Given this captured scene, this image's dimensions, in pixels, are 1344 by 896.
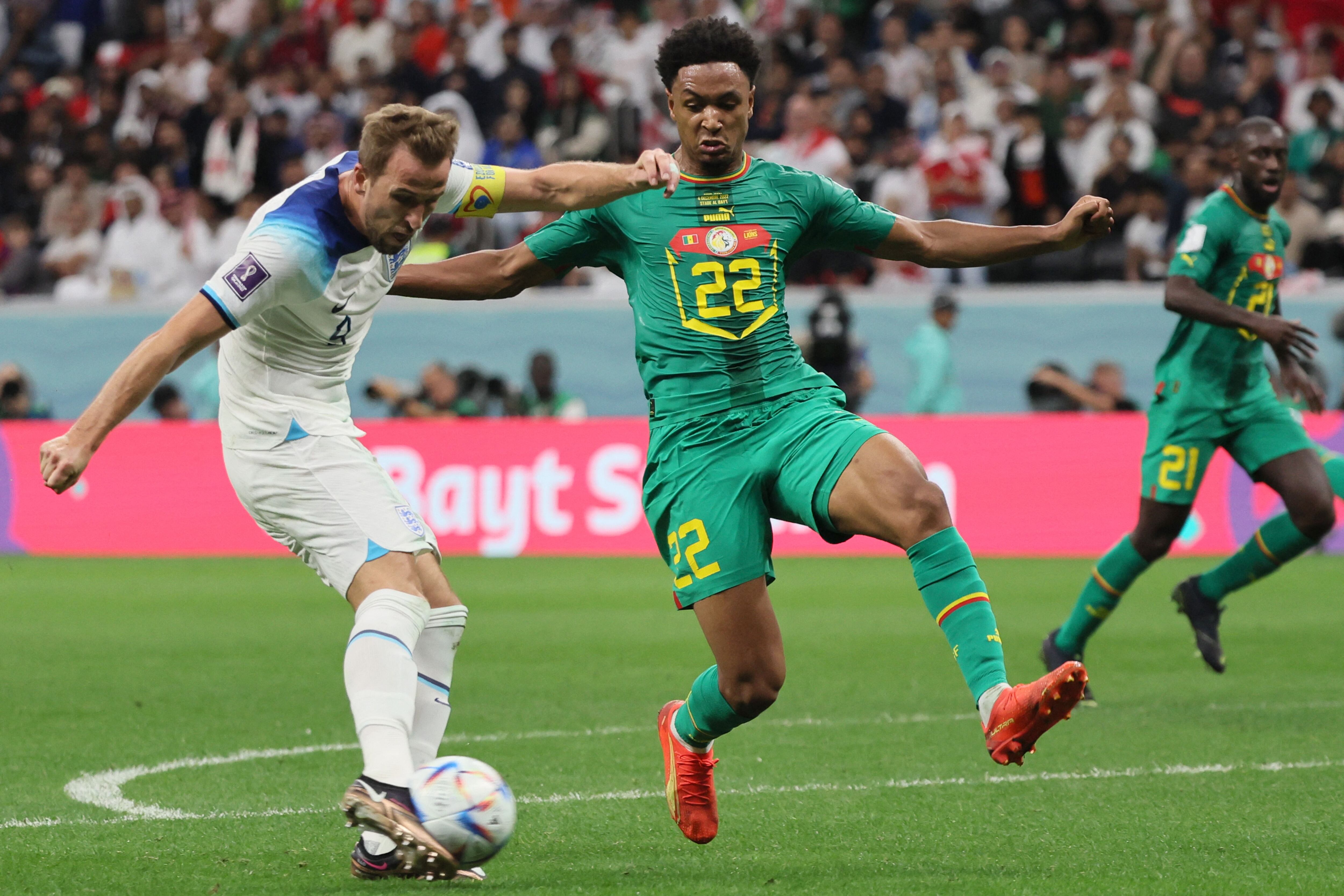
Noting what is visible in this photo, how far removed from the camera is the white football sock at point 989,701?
14.6ft

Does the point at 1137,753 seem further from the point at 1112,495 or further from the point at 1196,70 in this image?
the point at 1196,70

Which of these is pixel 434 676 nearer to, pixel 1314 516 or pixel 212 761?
pixel 212 761

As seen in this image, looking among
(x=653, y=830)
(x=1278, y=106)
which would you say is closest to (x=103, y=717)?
(x=653, y=830)

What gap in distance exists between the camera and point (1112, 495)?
14516mm

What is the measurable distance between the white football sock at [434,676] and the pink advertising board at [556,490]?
9904 millimetres

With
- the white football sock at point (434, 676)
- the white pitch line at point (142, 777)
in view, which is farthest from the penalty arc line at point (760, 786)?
the white football sock at point (434, 676)

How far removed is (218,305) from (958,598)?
6.92 feet

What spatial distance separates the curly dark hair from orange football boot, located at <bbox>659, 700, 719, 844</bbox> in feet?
6.70

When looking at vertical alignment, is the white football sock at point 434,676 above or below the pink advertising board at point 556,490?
above

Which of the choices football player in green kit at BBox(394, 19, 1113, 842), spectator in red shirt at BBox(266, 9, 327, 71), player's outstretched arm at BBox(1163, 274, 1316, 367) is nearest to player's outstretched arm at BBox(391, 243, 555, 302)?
football player in green kit at BBox(394, 19, 1113, 842)

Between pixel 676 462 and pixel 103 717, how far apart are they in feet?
12.3

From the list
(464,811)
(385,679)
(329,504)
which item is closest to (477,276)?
(329,504)

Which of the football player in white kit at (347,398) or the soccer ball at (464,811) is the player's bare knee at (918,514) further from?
the soccer ball at (464,811)

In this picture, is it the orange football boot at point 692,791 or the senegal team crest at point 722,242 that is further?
the senegal team crest at point 722,242
